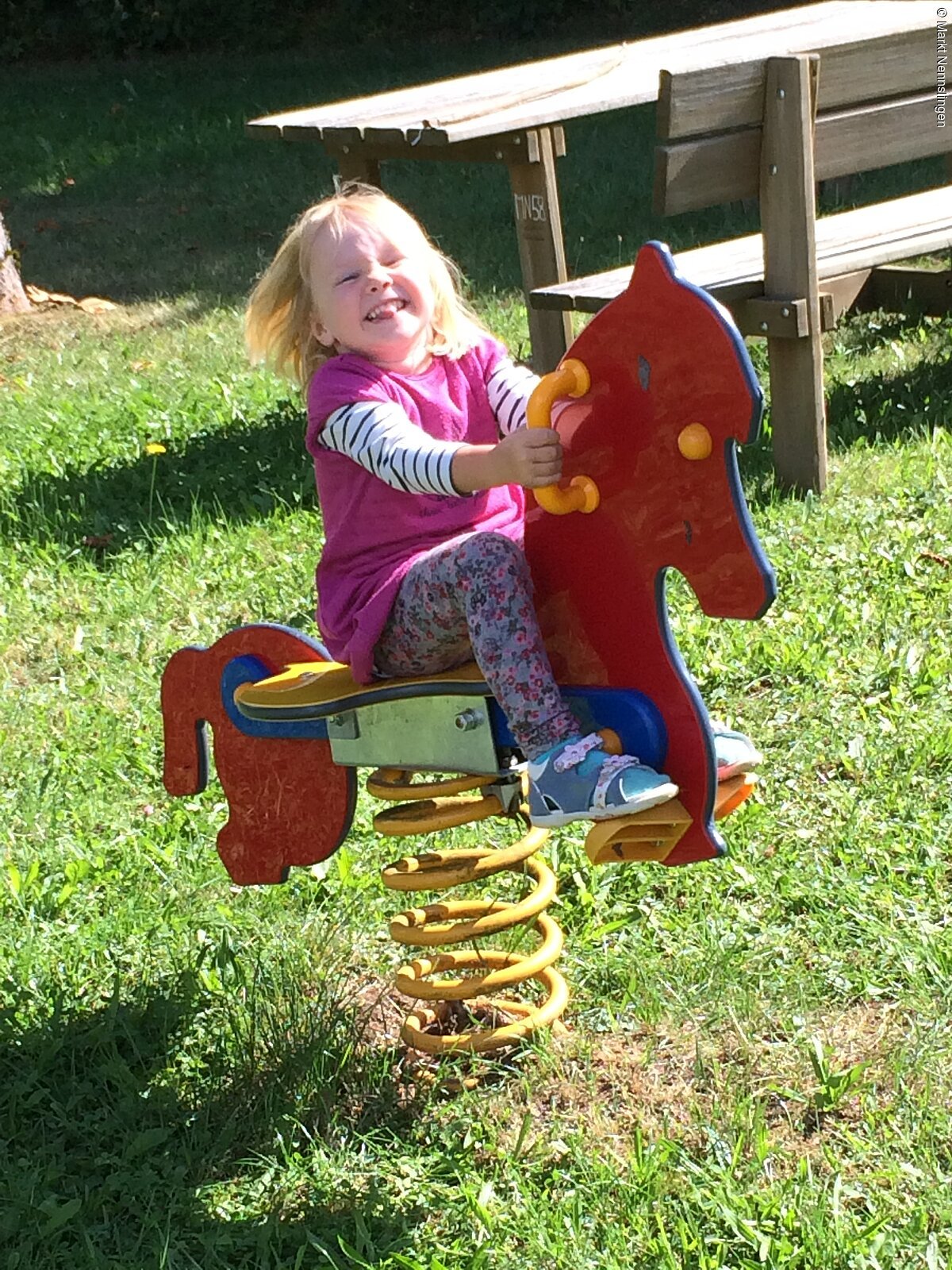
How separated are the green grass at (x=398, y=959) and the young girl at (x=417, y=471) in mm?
685

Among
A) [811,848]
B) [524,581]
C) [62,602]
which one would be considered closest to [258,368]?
[62,602]

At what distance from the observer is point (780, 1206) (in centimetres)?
246

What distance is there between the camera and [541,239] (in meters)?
6.07

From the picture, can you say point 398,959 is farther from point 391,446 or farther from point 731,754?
point 391,446

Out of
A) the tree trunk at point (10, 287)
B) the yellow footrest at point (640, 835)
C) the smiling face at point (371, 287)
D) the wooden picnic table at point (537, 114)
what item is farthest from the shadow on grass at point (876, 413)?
the tree trunk at point (10, 287)

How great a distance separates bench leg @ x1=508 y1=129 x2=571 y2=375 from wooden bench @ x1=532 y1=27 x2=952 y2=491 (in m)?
0.42

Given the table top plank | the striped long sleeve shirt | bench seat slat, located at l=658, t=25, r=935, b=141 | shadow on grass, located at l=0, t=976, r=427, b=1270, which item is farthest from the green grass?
the table top plank

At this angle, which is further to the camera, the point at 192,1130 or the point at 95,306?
the point at 95,306

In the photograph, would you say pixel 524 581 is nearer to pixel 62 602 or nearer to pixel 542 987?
pixel 542 987

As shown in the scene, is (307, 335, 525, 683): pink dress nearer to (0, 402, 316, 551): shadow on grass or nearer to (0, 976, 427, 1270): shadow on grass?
(0, 976, 427, 1270): shadow on grass

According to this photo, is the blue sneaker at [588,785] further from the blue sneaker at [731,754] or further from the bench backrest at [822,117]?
the bench backrest at [822,117]

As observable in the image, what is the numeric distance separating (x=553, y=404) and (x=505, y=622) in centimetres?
34

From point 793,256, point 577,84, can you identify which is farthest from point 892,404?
point 577,84

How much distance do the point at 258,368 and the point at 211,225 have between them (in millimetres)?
3842
